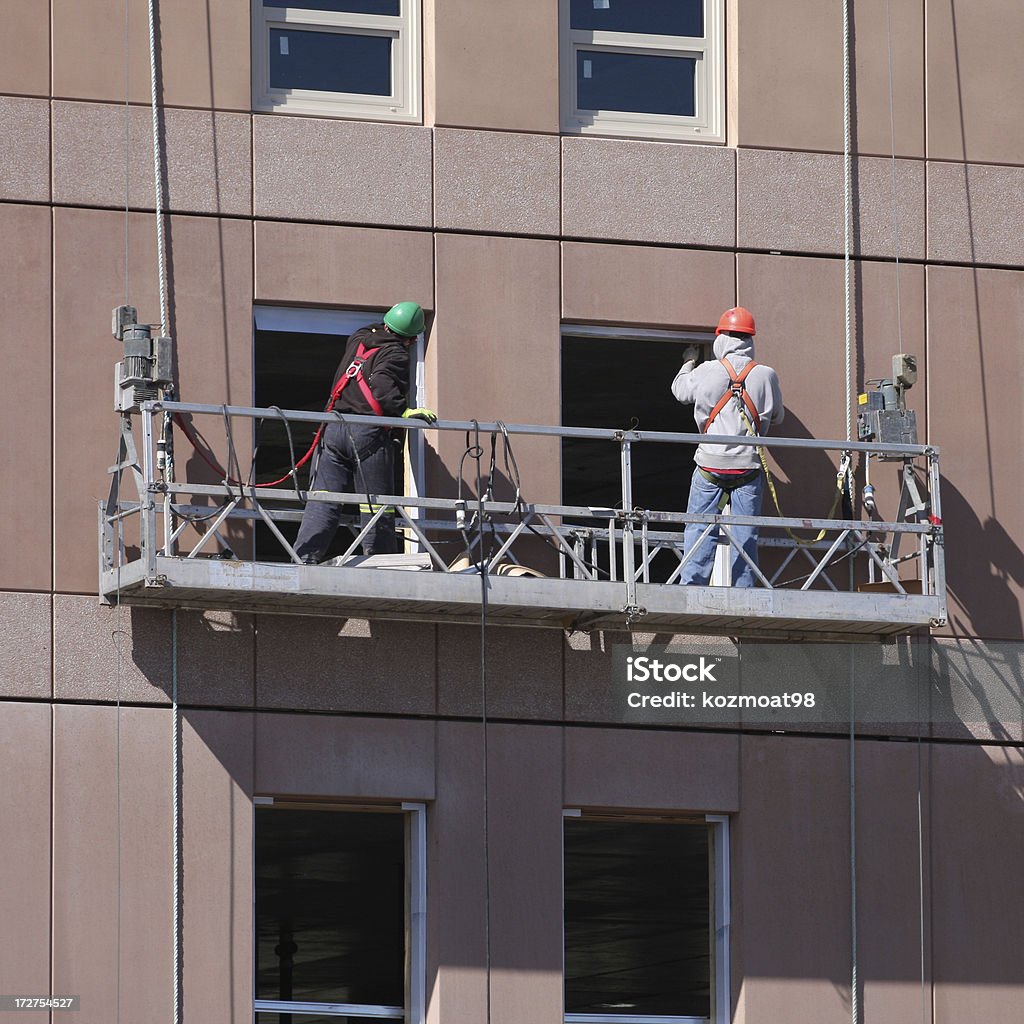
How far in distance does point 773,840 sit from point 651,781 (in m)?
0.98

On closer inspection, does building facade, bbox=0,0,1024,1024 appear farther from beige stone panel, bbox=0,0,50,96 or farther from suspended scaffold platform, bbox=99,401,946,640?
suspended scaffold platform, bbox=99,401,946,640

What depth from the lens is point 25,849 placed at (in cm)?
1759

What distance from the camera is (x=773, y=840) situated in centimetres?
1894

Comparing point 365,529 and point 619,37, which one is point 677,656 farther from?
point 619,37

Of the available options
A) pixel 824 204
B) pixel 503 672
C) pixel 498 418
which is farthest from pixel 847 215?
pixel 503 672

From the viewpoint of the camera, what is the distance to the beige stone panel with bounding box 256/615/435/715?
1833 cm

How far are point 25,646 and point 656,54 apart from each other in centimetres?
653

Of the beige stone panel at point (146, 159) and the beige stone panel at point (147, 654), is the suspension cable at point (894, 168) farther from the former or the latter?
the beige stone panel at point (147, 654)

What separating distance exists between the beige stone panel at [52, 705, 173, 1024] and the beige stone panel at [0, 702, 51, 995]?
0.07 metres

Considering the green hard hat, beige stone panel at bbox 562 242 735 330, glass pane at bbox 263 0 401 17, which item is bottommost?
the green hard hat

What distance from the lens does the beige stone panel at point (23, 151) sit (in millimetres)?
18484

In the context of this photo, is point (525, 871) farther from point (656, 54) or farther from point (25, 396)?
point (656, 54)

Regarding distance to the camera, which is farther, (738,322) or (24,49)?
(738,322)

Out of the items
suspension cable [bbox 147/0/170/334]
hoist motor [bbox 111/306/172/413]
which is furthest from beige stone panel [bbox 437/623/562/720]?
suspension cable [bbox 147/0/170/334]
